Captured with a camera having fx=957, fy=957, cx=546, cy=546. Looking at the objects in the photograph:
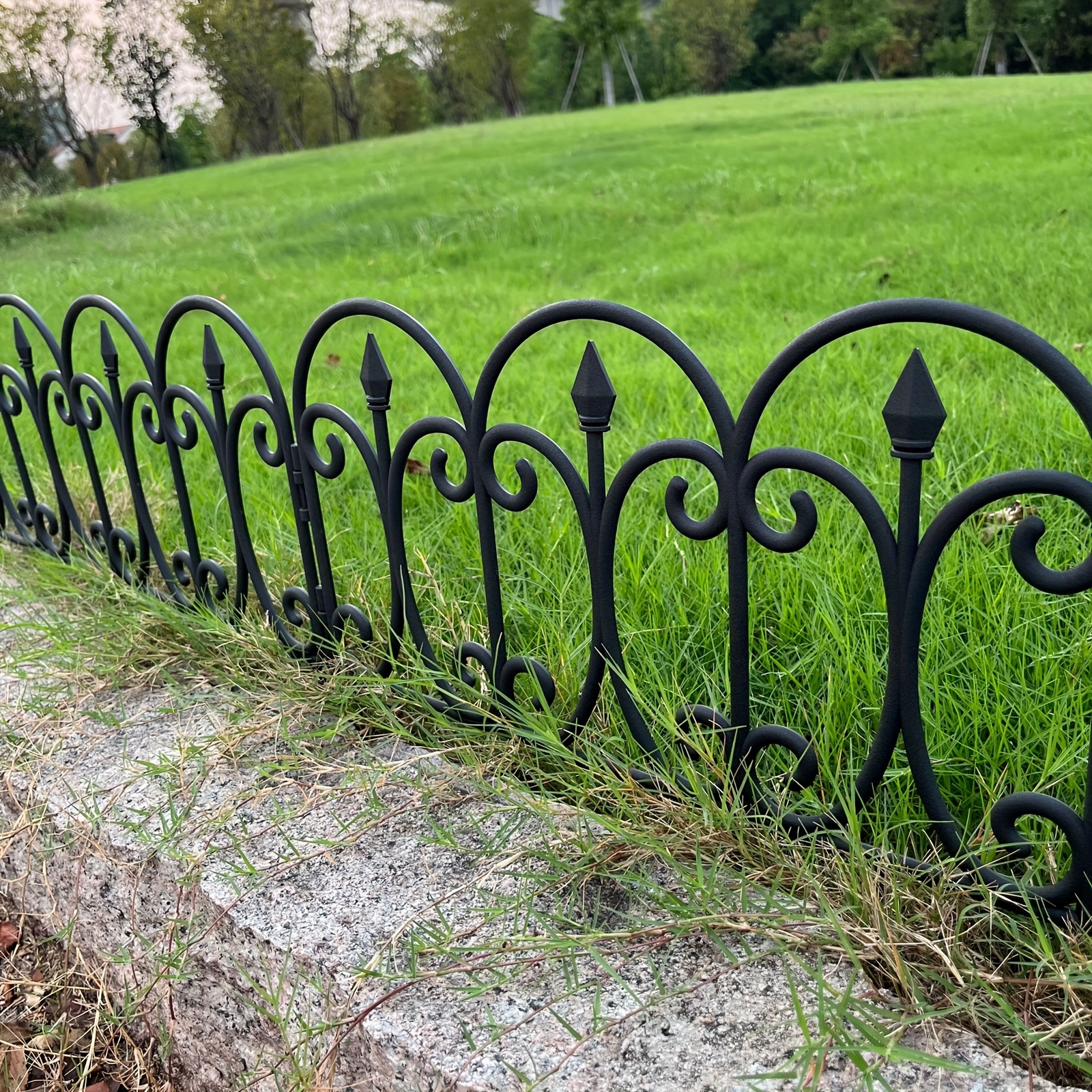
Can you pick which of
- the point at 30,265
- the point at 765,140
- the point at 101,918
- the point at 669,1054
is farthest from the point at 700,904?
the point at 765,140

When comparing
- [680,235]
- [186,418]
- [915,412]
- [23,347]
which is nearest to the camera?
[915,412]

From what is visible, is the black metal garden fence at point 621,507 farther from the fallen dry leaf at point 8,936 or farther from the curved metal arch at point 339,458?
the fallen dry leaf at point 8,936

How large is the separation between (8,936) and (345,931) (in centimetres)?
87

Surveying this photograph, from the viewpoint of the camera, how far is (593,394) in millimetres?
1304

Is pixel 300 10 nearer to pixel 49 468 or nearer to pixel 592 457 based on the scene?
pixel 49 468

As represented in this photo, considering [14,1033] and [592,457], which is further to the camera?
[14,1033]

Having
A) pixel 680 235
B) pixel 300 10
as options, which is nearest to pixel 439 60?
pixel 300 10

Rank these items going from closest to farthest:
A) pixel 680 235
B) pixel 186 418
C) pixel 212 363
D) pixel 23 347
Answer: pixel 212 363, pixel 186 418, pixel 23 347, pixel 680 235

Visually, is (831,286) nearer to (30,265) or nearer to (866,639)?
(866,639)

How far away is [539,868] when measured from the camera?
136 centimetres

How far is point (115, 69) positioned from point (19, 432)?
73.6 ft

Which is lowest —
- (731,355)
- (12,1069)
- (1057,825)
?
(12,1069)

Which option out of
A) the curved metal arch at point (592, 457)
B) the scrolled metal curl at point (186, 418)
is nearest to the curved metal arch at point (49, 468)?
the scrolled metal curl at point (186, 418)

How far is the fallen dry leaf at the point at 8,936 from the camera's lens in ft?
5.74
